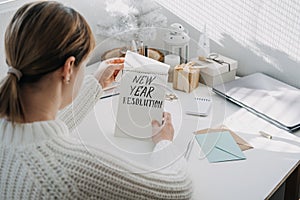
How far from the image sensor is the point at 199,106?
162cm

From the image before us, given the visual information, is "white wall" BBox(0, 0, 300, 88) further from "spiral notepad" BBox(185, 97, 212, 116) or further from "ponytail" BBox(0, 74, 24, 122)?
"ponytail" BBox(0, 74, 24, 122)

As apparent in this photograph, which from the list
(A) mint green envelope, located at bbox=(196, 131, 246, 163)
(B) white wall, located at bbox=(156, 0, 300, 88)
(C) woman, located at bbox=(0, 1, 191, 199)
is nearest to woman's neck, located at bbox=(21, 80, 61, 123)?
(C) woman, located at bbox=(0, 1, 191, 199)

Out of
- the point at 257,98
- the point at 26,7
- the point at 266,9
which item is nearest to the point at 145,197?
the point at 26,7

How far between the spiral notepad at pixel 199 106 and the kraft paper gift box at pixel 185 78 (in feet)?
0.20

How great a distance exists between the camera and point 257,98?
170cm

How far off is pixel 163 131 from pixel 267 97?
498 mm

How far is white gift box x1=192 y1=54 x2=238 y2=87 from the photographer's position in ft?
5.74

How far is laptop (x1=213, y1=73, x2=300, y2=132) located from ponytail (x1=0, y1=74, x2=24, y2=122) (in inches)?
33.9

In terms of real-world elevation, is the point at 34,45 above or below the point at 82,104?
above

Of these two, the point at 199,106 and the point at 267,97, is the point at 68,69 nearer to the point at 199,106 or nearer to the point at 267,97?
the point at 199,106

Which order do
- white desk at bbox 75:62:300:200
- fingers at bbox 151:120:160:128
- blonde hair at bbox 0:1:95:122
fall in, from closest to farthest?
blonde hair at bbox 0:1:95:122 < white desk at bbox 75:62:300:200 < fingers at bbox 151:120:160:128

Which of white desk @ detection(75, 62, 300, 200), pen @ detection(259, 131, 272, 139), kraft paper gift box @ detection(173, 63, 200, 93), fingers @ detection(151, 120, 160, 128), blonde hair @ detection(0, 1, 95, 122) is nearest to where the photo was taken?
blonde hair @ detection(0, 1, 95, 122)

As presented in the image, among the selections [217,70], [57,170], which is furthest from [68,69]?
[217,70]

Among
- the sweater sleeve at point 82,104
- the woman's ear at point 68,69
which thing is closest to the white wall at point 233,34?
the sweater sleeve at point 82,104
